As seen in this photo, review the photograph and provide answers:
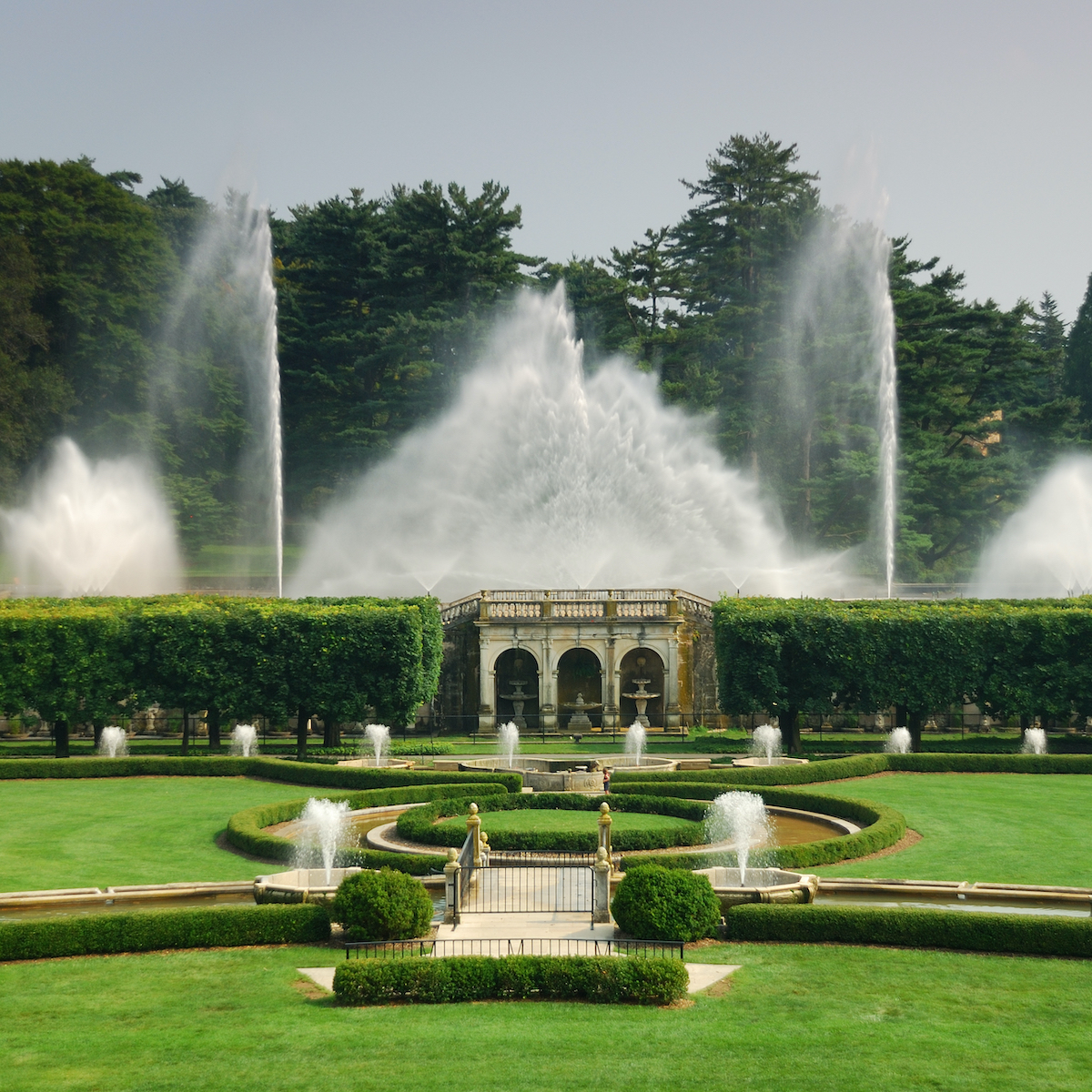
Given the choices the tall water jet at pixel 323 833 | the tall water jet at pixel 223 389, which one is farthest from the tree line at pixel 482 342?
the tall water jet at pixel 323 833

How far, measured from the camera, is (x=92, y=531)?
72.4 metres

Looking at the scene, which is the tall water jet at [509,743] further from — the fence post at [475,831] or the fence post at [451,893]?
the fence post at [451,893]

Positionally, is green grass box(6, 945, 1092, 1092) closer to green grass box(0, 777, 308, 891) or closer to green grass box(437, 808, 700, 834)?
green grass box(0, 777, 308, 891)

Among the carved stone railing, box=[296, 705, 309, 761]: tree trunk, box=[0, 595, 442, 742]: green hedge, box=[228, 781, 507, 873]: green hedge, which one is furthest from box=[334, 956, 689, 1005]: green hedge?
the carved stone railing

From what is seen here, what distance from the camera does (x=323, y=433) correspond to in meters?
89.4

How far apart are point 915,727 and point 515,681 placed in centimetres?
1972

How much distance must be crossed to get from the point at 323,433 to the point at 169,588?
17727 millimetres

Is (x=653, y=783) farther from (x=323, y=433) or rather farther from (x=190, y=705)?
(x=323, y=433)

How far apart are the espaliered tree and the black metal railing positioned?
22.2m

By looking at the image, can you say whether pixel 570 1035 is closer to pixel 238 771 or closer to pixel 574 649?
pixel 238 771

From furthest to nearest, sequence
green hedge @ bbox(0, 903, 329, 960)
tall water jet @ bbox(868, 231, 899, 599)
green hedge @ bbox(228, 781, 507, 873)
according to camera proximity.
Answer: tall water jet @ bbox(868, 231, 899, 599)
green hedge @ bbox(228, 781, 507, 873)
green hedge @ bbox(0, 903, 329, 960)

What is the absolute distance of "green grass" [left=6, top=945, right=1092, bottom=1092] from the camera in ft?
46.5

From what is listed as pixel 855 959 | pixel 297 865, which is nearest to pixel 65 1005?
pixel 297 865

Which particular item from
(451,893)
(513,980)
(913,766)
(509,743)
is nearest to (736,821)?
(451,893)
